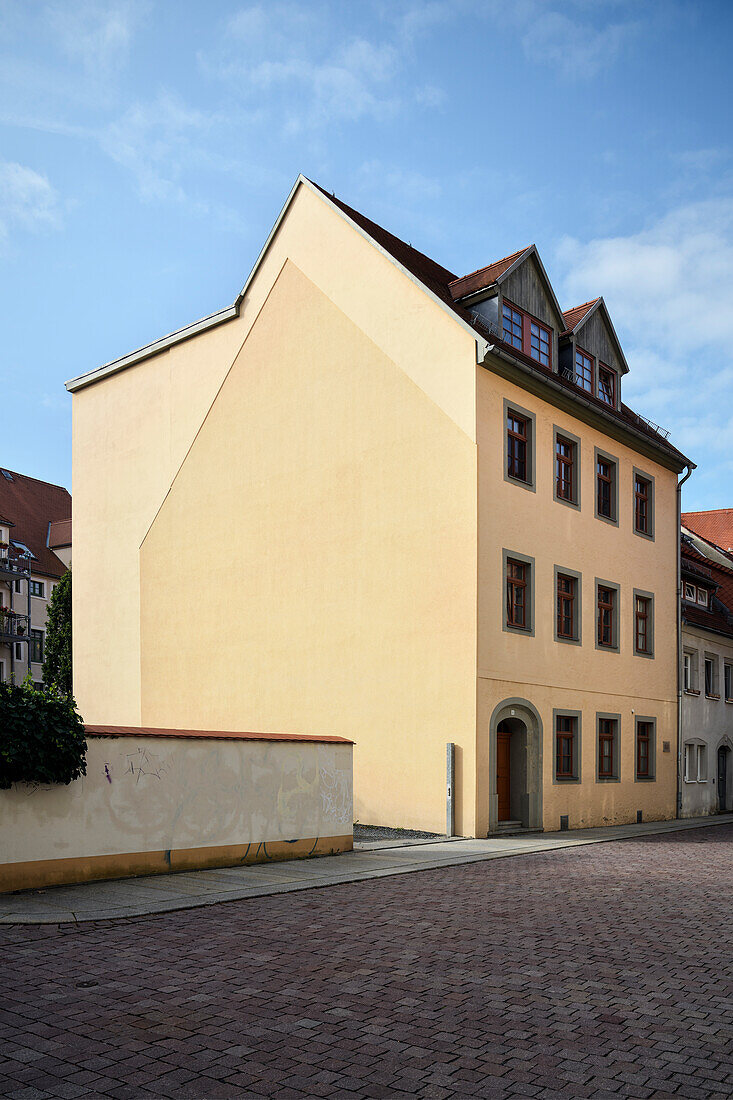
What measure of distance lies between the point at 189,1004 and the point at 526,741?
53.2 feet

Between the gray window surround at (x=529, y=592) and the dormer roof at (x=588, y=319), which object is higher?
the dormer roof at (x=588, y=319)

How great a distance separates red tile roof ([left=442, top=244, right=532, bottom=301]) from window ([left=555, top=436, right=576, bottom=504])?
4.03m

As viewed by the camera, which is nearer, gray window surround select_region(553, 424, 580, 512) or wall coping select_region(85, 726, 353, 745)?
wall coping select_region(85, 726, 353, 745)

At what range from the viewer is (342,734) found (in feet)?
73.4

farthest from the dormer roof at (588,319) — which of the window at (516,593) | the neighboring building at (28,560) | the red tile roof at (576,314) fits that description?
the neighboring building at (28,560)

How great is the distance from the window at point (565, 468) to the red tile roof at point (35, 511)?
45.4 metres

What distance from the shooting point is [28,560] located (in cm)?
6062

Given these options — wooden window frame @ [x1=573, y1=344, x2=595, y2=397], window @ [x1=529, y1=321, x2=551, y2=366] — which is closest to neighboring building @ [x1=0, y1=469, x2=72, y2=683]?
wooden window frame @ [x1=573, y1=344, x2=595, y2=397]

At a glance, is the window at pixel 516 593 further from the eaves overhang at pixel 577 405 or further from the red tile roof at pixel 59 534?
the red tile roof at pixel 59 534

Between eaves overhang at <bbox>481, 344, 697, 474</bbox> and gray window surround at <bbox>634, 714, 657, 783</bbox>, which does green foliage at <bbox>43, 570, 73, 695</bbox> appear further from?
eaves overhang at <bbox>481, 344, 697, 474</bbox>

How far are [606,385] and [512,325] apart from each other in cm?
512

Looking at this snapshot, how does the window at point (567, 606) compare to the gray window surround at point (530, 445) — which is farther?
the window at point (567, 606)

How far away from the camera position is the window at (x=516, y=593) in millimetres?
21812

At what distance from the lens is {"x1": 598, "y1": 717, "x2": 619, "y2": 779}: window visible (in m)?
25.0
